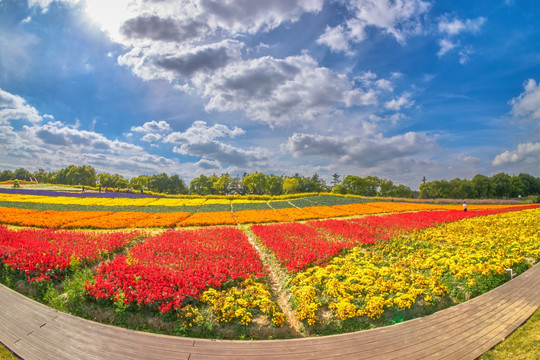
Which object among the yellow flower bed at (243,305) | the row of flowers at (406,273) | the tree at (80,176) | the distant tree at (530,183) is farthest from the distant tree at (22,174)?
the distant tree at (530,183)

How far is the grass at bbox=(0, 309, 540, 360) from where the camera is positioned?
591 centimetres

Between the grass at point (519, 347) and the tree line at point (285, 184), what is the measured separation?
8285 centimetres

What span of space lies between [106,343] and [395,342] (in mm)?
7486

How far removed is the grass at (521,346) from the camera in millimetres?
5910

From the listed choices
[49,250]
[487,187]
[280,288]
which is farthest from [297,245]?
[487,187]

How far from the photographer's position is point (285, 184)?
92438mm

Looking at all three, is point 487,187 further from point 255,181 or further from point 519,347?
point 519,347

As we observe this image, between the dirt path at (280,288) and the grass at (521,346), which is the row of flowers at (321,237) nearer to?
the dirt path at (280,288)

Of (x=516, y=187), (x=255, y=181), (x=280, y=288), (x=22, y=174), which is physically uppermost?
(x=22, y=174)

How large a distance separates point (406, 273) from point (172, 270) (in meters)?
9.64

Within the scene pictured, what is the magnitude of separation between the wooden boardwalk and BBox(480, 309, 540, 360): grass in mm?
144

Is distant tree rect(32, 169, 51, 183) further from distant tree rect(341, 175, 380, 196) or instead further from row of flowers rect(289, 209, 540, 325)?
row of flowers rect(289, 209, 540, 325)

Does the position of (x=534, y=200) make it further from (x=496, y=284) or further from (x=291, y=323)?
(x=291, y=323)

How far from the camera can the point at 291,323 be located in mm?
7711
